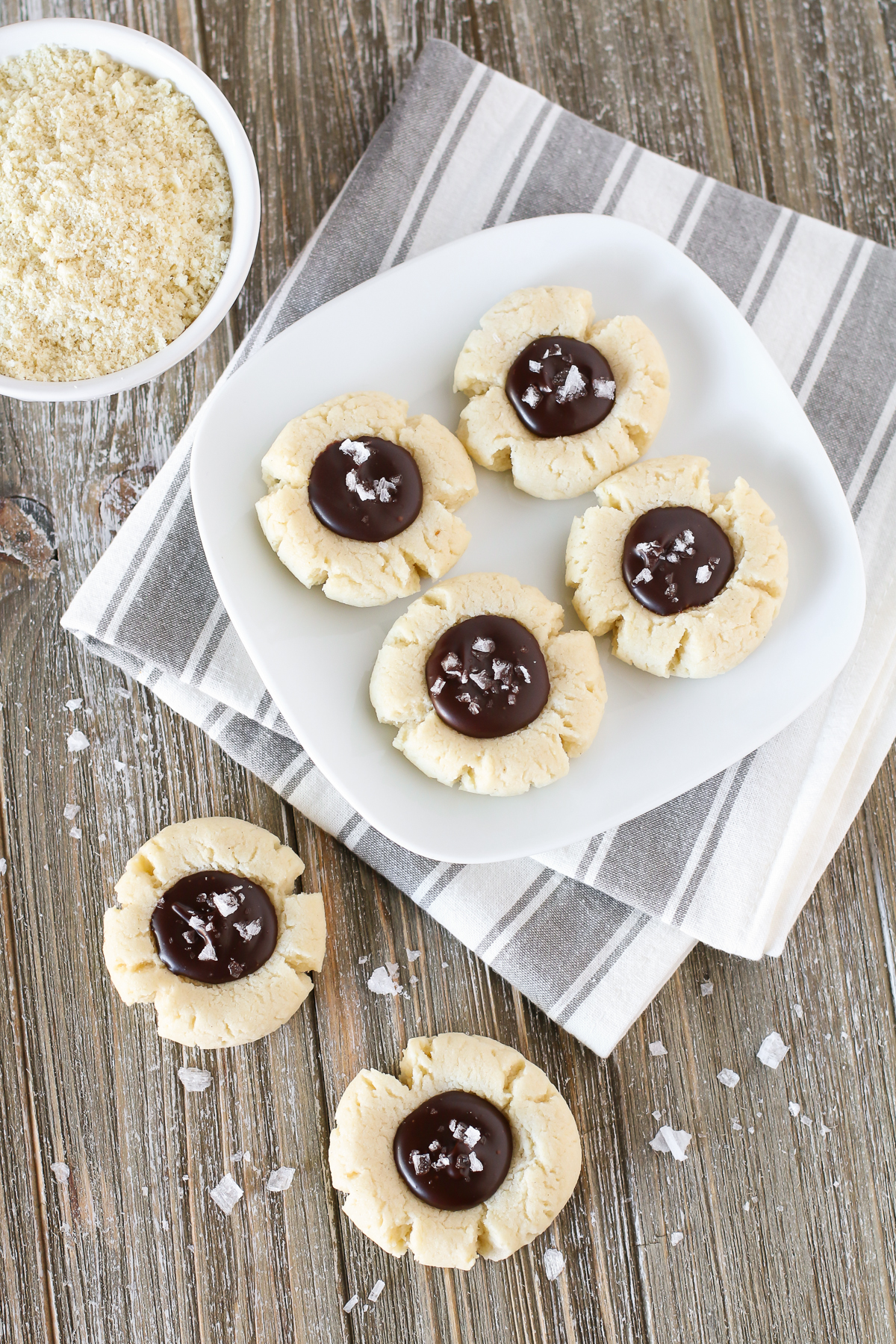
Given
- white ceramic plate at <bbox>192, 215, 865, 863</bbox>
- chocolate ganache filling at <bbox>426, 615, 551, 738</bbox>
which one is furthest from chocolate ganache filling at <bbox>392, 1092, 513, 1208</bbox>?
chocolate ganache filling at <bbox>426, 615, 551, 738</bbox>

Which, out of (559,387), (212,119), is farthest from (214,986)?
(212,119)

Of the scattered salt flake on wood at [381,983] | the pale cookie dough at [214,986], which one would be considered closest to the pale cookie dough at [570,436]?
the pale cookie dough at [214,986]

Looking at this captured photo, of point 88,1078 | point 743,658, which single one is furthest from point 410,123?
point 88,1078

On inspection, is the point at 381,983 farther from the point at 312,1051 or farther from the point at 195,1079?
the point at 195,1079

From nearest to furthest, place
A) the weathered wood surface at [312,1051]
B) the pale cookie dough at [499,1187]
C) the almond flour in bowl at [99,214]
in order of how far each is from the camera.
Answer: the almond flour in bowl at [99,214] < the pale cookie dough at [499,1187] < the weathered wood surface at [312,1051]

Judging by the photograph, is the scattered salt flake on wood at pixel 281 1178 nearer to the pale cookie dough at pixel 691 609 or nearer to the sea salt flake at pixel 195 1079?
the sea salt flake at pixel 195 1079

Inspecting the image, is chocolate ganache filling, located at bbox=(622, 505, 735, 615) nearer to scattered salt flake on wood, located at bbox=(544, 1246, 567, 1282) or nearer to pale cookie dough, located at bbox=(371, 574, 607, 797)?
pale cookie dough, located at bbox=(371, 574, 607, 797)

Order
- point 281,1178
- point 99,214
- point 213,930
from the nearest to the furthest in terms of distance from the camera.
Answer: point 99,214
point 213,930
point 281,1178
